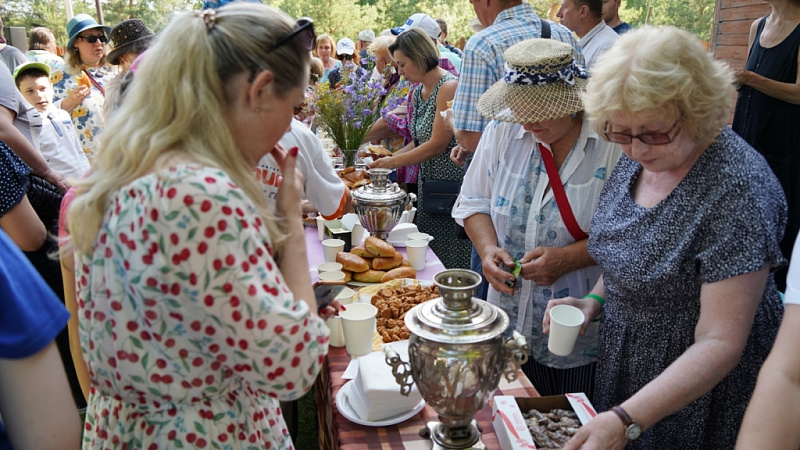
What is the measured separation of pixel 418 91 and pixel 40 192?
8.54 feet

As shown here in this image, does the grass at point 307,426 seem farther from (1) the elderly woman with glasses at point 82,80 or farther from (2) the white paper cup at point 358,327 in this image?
(1) the elderly woman with glasses at point 82,80

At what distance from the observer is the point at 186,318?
1.03 meters

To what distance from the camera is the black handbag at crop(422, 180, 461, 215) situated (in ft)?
12.9

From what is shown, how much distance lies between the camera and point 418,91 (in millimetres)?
4367

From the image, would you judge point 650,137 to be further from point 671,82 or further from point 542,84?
point 542,84

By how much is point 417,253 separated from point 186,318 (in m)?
1.81

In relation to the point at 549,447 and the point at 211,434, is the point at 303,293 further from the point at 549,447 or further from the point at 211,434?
the point at 549,447

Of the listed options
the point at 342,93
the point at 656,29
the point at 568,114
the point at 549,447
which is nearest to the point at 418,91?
the point at 342,93

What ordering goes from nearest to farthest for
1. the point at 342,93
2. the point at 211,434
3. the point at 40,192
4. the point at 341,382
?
the point at 211,434, the point at 341,382, the point at 40,192, the point at 342,93

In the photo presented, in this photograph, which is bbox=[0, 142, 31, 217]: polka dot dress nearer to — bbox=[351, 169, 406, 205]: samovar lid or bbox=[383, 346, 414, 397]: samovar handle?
bbox=[351, 169, 406, 205]: samovar lid

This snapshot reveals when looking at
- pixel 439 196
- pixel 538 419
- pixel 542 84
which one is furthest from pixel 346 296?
pixel 439 196

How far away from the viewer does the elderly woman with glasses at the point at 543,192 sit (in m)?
1.95

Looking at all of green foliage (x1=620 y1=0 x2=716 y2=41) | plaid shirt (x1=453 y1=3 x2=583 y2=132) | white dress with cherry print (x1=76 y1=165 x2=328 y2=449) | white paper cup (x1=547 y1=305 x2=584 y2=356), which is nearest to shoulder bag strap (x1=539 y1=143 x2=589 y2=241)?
white paper cup (x1=547 y1=305 x2=584 y2=356)

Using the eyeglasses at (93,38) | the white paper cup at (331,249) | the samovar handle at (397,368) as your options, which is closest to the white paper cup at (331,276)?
the white paper cup at (331,249)
